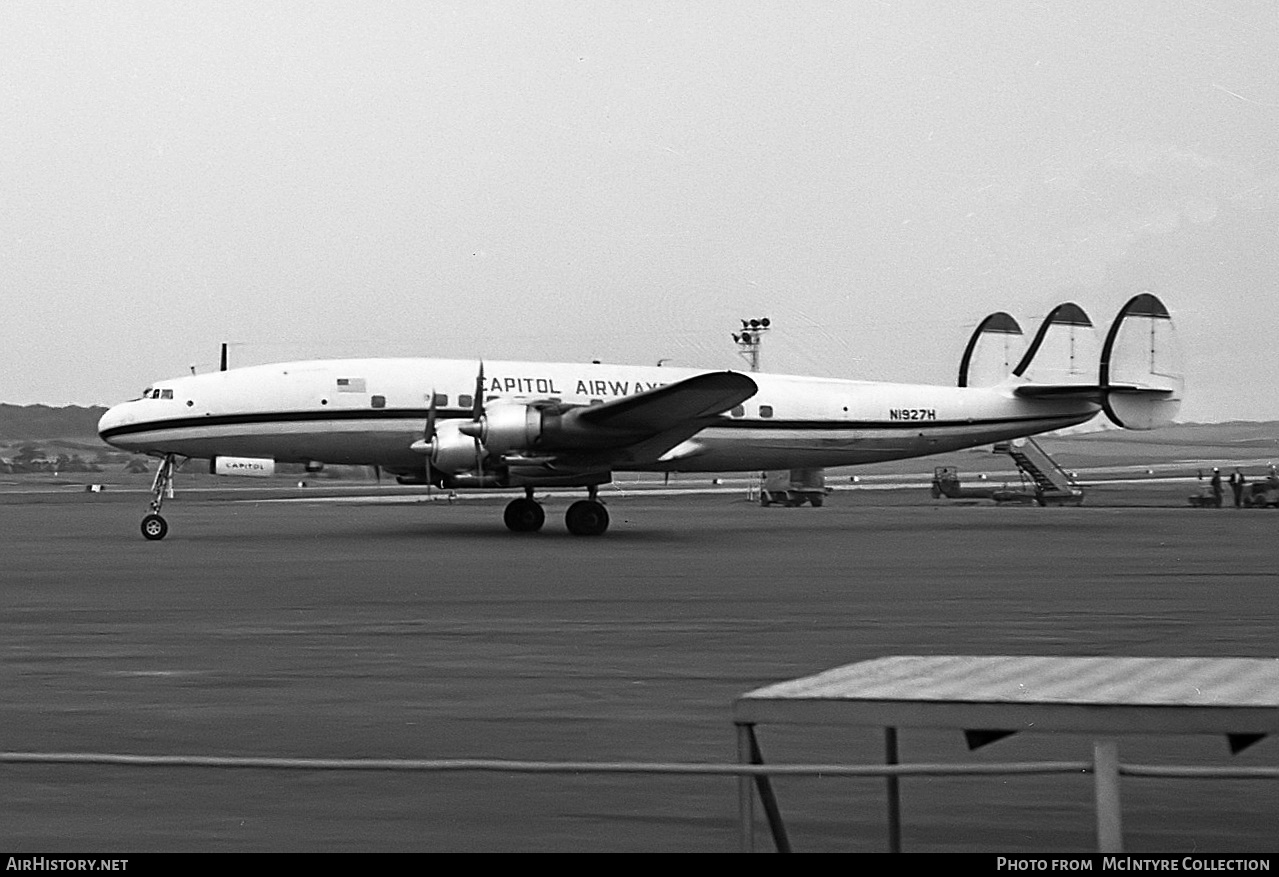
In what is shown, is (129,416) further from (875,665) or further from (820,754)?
(875,665)

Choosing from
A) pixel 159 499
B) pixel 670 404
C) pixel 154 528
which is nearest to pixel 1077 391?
pixel 670 404

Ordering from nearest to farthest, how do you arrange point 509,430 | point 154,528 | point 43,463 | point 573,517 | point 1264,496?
point 509,430 < point 154,528 < point 573,517 < point 1264,496 < point 43,463

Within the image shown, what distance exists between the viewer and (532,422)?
2988cm

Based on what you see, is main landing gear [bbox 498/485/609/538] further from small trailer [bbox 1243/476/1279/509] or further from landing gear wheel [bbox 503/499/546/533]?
small trailer [bbox 1243/476/1279/509]

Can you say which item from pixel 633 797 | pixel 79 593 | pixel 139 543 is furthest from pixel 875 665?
pixel 139 543

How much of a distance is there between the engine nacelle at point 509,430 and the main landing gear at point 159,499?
20.2 ft

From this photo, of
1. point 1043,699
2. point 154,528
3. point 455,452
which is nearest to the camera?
point 1043,699

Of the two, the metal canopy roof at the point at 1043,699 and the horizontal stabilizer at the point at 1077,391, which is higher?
the horizontal stabilizer at the point at 1077,391

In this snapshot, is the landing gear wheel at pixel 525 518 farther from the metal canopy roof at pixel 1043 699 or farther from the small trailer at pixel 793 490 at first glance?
the metal canopy roof at pixel 1043 699

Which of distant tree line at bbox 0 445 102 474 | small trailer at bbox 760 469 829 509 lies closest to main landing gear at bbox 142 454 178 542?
small trailer at bbox 760 469 829 509

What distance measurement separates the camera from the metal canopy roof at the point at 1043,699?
439cm

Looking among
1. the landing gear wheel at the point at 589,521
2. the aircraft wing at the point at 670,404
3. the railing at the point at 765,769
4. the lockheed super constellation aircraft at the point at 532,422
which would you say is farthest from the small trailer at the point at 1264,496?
the railing at the point at 765,769

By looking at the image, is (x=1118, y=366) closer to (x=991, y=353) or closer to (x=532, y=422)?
(x=991, y=353)

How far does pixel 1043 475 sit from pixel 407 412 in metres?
32.3
